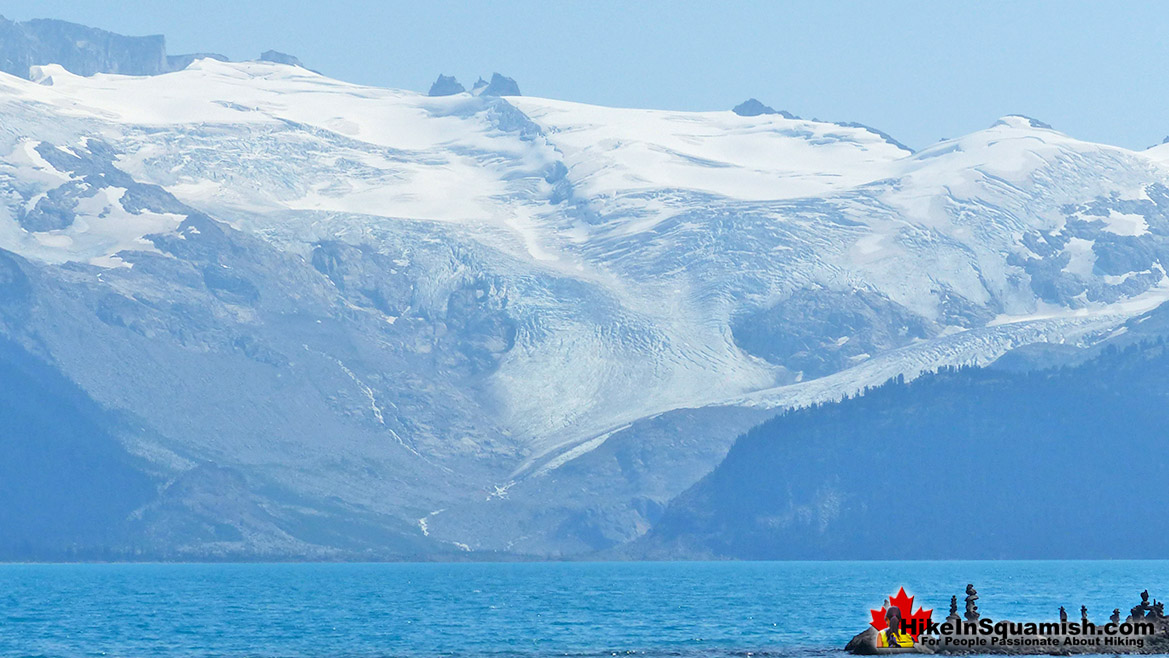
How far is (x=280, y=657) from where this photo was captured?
559 ft

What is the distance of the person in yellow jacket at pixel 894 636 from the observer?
518 feet

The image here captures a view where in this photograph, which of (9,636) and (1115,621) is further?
(9,636)

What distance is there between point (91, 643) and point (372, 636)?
25.4 meters

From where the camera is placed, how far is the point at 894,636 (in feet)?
524

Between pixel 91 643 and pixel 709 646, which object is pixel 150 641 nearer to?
pixel 91 643

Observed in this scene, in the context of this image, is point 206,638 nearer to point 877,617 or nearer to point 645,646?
point 645,646

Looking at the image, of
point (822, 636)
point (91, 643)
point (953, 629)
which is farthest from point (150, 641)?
point (953, 629)

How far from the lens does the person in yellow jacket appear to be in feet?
518

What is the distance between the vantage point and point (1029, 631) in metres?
161

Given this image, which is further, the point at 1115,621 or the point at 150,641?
the point at 150,641

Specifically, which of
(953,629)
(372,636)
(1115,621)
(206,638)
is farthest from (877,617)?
(206,638)

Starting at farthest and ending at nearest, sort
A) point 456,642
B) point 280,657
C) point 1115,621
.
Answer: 1. point 456,642
2. point 280,657
3. point 1115,621

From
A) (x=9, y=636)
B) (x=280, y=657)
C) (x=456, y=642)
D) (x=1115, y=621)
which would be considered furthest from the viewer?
(x=9, y=636)

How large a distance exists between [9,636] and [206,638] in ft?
63.4
